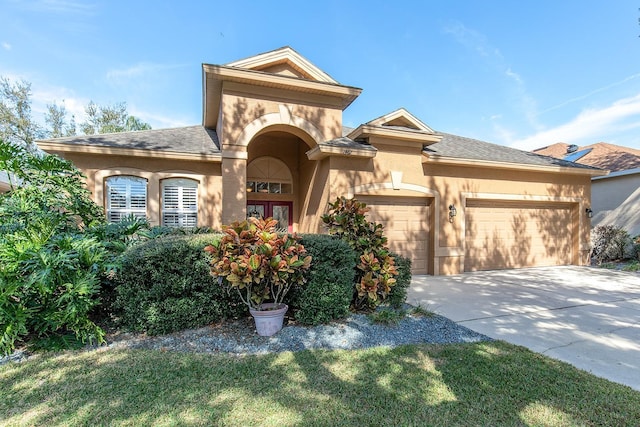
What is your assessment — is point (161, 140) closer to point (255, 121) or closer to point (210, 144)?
point (210, 144)

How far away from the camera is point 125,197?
8.55 meters

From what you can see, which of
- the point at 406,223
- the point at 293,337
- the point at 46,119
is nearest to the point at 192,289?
the point at 293,337

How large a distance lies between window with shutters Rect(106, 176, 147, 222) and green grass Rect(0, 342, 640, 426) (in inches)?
219

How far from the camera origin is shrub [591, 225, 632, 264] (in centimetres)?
1208

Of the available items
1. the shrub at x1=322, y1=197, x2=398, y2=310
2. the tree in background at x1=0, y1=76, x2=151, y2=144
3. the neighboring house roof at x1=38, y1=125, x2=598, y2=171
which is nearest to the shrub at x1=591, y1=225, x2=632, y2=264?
the neighboring house roof at x1=38, y1=125, x2=598, y2=171

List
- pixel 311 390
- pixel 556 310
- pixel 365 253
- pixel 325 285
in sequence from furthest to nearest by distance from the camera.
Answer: pixel 556 310 < pixel 365 253 < pixel 325 285 < pixel 311 390

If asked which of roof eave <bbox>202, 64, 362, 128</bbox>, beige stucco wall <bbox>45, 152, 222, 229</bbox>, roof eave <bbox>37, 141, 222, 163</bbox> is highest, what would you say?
roof eave <bbox>202, 64, 362, 128</bbox>

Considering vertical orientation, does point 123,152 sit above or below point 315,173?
above

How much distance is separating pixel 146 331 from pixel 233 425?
2522mm

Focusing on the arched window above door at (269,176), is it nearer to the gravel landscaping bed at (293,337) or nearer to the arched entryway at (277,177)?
the arched entryway at (277,177)

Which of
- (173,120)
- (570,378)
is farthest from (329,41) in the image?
(173,120)

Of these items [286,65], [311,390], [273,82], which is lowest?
[311,390]

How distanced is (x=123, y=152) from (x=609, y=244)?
693 inches

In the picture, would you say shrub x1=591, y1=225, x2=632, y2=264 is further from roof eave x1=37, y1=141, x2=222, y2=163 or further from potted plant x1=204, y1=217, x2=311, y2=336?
roof eave x1=37, y1=141, x2=222, y2=163
